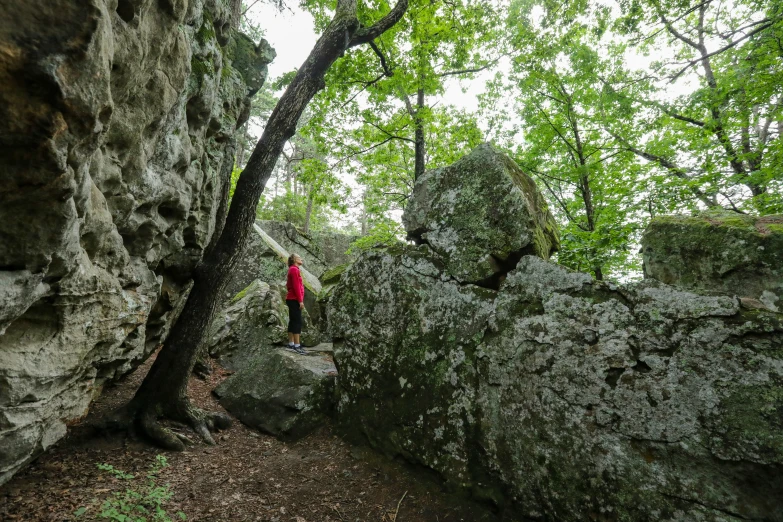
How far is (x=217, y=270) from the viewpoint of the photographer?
611cm

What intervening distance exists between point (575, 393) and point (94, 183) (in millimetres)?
5345

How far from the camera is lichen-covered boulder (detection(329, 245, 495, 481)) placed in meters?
4.80

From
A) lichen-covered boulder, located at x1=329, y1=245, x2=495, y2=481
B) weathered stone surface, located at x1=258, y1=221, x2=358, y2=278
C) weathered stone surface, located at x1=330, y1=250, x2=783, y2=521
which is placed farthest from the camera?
weathered stone surface, located at x1=258, y1=221, x2=358, y2=278

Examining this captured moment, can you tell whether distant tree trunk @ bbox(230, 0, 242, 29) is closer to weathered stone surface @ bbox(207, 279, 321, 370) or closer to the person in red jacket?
the person in red jacket

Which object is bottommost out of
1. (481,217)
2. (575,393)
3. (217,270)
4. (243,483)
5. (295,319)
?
(243,483)

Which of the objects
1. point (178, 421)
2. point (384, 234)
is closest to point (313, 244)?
point (384, 234)

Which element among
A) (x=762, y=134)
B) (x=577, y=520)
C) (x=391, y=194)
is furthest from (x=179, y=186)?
(x=762, y=134)

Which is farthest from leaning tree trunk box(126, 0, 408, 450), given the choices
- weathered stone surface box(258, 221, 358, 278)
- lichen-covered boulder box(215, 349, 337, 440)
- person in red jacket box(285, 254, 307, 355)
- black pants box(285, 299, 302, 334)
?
weathered stone surface box(258, 221, 358, 278)

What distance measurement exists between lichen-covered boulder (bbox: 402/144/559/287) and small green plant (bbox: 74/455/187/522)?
171 inches

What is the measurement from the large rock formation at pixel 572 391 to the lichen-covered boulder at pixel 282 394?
0.74 meters

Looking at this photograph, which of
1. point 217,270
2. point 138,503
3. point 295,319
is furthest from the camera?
point 295,319

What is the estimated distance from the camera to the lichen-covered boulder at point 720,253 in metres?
4.84

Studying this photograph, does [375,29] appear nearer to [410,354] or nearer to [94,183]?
[94,183]

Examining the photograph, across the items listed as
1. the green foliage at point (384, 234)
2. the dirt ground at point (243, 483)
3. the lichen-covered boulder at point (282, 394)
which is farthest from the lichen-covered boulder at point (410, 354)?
the green foliage at point (384, 234)
